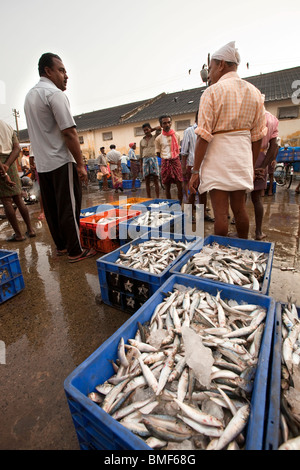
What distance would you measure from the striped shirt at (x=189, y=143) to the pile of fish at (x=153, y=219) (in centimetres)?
166

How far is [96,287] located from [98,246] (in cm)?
114

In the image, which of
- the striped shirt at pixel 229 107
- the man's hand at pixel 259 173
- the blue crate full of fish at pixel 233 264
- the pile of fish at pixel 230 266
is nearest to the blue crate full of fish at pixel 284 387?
the blue crate full of fish at pixel 233 264

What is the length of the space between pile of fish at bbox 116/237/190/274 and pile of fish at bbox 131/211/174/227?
0.58m

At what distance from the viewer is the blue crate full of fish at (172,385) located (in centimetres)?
105

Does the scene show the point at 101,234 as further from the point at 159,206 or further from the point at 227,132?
the point at 227,132

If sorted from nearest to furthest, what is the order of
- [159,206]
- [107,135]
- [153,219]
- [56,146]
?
[56,146]
[153,219]
[159,206]
[107,135]

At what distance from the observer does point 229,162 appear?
106 inches

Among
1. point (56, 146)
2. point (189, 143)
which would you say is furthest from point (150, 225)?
point (189, 143)

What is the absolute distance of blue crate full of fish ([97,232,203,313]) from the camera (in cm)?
228

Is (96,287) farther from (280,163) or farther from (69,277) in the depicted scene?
(280,163)

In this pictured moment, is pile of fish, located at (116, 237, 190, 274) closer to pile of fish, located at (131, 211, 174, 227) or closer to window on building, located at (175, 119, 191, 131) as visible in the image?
pile of fish, located at (131, 211, 174, 227)

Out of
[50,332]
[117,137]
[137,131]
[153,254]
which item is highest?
[137,131]

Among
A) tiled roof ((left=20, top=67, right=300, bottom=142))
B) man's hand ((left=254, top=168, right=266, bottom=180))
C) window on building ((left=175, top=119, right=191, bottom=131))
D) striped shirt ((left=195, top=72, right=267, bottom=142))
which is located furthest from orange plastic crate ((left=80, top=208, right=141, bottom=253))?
window on building ((left=175, top=119, right=191, bottom=131))

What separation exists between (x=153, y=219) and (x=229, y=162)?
1791 millimetres
